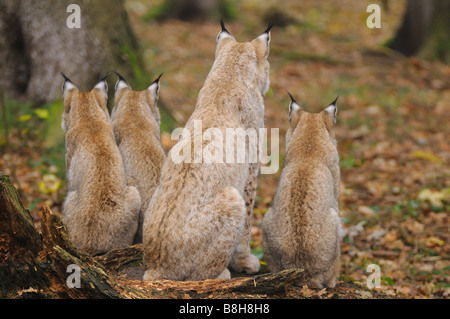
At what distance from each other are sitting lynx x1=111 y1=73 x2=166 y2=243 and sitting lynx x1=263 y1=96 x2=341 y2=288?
137cm

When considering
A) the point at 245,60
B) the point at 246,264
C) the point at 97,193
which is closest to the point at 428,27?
the point at 245,60

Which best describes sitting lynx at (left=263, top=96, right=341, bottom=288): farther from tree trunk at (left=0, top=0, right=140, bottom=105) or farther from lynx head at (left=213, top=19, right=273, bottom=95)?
tree trunk at (left=0, top=0, right=140, bottom=105)

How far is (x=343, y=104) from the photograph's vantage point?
12.2 m

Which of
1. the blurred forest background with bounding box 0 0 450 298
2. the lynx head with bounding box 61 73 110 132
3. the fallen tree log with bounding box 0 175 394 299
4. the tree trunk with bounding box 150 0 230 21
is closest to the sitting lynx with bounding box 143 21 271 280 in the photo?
the fallen tree log with bounding box 0 175 394 299

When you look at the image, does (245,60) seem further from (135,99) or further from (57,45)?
Result: (57,45)

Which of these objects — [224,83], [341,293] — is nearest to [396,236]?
[341,293]

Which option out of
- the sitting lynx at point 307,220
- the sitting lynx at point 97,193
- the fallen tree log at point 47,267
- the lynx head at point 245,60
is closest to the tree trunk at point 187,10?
the lynx head at point 245,60

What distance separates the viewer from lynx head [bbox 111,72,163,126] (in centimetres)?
634

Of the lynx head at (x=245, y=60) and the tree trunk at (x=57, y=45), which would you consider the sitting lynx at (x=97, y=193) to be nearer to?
the lynx head at (x=245, y=60)

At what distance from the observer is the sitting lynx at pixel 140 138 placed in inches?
223

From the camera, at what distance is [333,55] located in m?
15.9

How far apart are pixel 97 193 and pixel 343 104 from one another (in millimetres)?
8280
